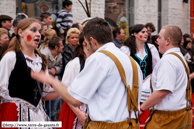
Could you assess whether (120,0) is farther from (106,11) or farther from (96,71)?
(96,71)

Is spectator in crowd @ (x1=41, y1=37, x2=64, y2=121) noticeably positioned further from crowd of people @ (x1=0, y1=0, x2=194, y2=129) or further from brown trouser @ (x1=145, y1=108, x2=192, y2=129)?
brown trouser @ (x1=145, y1=108, x2=192, y2=129)

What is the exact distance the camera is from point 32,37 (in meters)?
3.67

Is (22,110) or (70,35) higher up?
(70,35)

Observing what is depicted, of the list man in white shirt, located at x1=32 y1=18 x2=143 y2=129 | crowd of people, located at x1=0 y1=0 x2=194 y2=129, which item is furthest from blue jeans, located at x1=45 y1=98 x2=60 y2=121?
man in white shirt, located at x1=32 y1=18 x2=143 y2=129

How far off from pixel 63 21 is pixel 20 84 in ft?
18.5

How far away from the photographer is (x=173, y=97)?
12.6 feet

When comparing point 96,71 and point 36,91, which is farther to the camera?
point 36,91

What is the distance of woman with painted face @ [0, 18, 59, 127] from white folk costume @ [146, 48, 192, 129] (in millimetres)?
1369

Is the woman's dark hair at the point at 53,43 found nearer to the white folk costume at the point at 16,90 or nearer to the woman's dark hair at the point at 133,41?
the woman's dark hair at the point at 133,41

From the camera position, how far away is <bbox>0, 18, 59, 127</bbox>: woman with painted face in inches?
136

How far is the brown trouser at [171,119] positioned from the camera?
12.7 feet

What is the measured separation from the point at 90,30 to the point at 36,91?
1.18 meters

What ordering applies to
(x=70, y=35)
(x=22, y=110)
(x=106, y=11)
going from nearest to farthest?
(x=22, y=110), (x=70, y=35), (x=106, y=11)

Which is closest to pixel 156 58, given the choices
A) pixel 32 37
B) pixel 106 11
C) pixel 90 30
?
pixel 32 37
